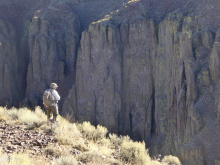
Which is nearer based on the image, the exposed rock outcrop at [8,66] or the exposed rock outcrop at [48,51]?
the exposed rock outcrop at [8,66]

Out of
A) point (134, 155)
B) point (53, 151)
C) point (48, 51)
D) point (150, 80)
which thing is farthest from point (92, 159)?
point (48, 51)

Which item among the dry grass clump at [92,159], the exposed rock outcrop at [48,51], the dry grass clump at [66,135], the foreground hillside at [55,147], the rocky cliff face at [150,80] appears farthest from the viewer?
the exposed rock outcrop at [48,51]

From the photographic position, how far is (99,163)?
6664mm

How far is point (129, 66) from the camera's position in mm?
23750

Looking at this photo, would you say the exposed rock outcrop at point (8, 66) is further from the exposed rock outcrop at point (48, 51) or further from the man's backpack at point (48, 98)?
the man's backpack at point (48, 98)

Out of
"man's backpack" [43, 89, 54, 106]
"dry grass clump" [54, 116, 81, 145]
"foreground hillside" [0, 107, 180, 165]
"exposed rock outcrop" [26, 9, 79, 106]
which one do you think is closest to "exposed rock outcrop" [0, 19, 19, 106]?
"exposed rock outcrop" [26, 9, 79, 106]

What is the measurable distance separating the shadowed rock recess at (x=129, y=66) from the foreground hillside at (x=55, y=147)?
559 centimetres

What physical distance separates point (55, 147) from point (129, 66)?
17.1m

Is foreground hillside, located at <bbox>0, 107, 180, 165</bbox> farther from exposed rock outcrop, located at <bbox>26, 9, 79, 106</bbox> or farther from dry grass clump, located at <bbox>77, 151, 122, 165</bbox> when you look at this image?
exposed rock outcrop, located at <bbox>26, 9, 79, 106</bbox>

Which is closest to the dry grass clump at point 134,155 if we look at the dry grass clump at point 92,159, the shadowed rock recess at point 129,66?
the dry grass clump at point 92,159

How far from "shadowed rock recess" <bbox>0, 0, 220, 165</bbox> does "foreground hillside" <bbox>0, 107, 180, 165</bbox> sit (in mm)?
5593

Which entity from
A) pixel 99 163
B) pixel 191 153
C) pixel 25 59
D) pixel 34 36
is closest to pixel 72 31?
pixel 34 36

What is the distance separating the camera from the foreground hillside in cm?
639

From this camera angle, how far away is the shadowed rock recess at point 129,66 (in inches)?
630
